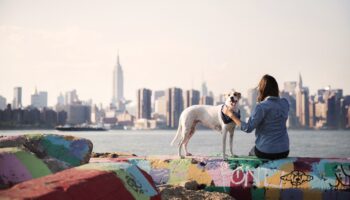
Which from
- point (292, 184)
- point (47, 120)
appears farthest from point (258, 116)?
point (47, 120)

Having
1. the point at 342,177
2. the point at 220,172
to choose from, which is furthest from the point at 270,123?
the point at 342,177

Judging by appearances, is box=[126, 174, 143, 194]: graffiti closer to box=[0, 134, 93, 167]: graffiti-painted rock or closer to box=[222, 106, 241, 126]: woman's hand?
box=[0, 134, 93, 167]: graffiti-painted rock

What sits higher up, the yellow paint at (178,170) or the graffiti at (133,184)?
the graffiti at (133,184)

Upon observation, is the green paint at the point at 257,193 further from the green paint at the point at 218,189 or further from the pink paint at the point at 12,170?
the pink paint at the point at 12,170

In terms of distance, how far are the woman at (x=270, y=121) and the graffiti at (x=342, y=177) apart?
0.79 metres

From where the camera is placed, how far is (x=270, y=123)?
6727 millimetres

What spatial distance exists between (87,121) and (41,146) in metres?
196

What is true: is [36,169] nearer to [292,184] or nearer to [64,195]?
[64,195]

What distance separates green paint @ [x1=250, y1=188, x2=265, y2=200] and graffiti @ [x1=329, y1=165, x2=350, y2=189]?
991 mm

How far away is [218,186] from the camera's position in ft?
23.3

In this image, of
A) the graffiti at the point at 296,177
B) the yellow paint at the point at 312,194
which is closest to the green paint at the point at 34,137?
the graffiti at the point at 296,177

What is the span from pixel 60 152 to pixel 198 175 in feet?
8.41

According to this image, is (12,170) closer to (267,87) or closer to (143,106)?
(267,87)

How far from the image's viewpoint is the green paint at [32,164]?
393cm
